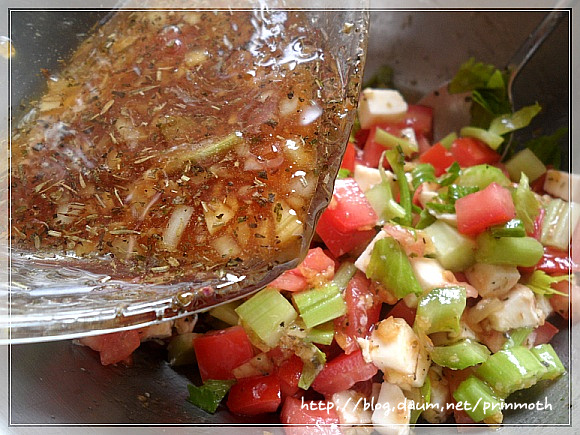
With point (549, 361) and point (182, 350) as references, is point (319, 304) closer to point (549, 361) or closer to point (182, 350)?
point (182, 350)

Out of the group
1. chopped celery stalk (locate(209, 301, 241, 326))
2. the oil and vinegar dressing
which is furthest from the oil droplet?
chopped celery stalk (locate(209, 301, 241, 326))

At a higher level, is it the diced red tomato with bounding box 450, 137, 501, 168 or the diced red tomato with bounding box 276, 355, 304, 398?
the diced red tomato with bounding box 450, 137, 501, 168

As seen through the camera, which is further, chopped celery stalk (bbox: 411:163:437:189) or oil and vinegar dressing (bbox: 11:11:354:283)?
chopped celery stalk (bbox: 411:163:437:189)

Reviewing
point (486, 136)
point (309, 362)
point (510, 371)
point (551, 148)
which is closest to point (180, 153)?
point (309, 362)

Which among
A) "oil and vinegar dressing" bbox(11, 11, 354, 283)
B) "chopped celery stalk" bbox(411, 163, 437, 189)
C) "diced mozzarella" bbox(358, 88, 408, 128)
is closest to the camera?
"oil and vinegar dressing" bbox(11, 11, 354, 283)

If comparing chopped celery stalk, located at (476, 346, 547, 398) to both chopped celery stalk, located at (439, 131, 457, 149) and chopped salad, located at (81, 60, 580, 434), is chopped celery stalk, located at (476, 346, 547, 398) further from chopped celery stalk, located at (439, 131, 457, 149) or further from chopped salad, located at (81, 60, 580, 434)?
chopped celery stalk, located at (439, 131, 457, 149)

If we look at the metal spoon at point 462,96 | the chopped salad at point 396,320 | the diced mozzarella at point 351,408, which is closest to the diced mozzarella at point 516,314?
the chopped salad at point 396,320
